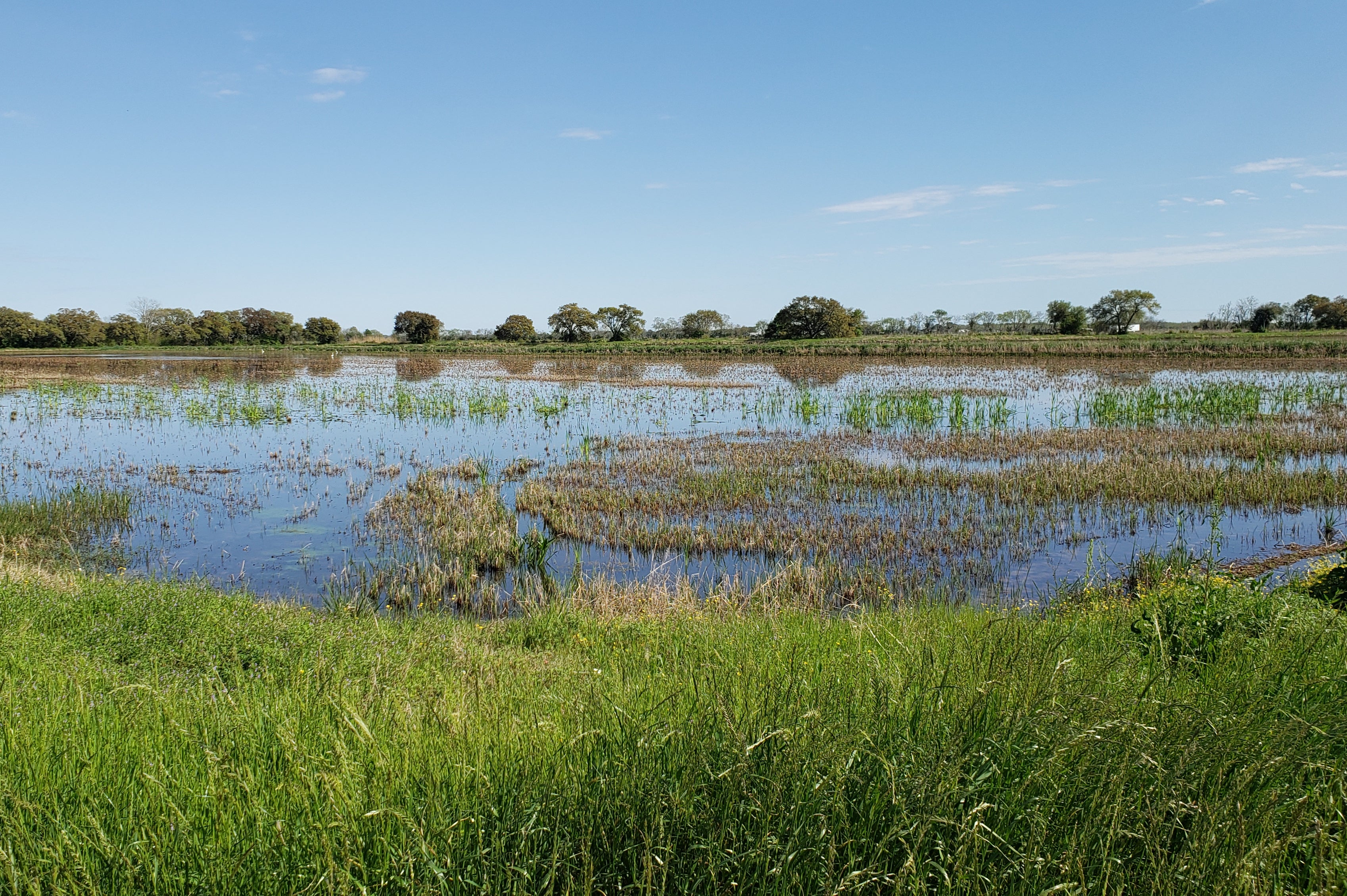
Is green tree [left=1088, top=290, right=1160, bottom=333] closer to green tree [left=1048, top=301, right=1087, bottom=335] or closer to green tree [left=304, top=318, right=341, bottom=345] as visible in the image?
green tree [left=1048, top=301, right=1087, bottom=335]

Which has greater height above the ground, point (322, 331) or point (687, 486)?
point (322, 331)

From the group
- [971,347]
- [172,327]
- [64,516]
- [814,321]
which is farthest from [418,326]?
[64,516]

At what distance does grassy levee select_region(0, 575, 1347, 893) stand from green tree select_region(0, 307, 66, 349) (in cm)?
10682

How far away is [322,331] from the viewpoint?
108m

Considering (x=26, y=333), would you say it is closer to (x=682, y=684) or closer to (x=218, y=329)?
(x=218, y=329)

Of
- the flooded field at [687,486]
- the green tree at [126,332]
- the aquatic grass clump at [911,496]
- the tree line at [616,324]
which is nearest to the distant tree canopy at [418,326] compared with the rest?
the tree line at [616,324]

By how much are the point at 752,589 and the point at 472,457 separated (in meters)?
11.6

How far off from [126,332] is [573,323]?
5666 cm

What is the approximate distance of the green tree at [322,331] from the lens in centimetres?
10750

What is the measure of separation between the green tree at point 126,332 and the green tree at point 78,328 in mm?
2584

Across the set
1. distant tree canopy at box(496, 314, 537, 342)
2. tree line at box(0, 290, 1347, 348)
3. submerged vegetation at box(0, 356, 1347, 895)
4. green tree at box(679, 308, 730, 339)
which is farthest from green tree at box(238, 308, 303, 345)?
submerged vegetation at box(0, 356, 1347, 895)

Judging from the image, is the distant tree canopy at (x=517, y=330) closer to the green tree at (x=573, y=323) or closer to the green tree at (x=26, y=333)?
the green tree at (x=573, y=323)

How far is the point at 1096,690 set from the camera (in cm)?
358

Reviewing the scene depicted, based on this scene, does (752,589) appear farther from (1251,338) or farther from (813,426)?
(1251,338)
